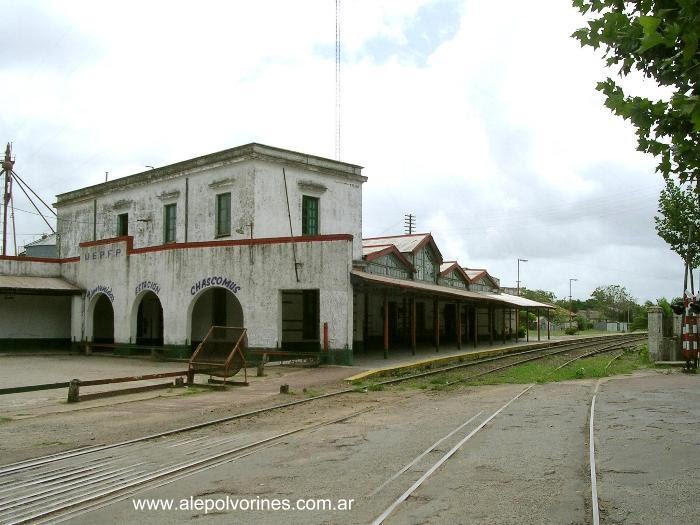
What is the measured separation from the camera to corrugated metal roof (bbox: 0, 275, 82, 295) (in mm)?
29281

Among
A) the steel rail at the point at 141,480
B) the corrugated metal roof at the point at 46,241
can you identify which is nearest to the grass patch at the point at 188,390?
the steel rail at the point at 141,480

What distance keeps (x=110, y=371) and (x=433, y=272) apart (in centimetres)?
2046

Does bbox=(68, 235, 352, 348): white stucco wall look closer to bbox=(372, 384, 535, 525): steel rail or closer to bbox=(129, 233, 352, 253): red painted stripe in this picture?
bbox=(129, 233, 352, 253): red painted stripe

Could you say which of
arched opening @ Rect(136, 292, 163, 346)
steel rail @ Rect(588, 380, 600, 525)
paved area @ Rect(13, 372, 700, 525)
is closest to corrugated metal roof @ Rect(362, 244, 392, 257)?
arched opening @ Rect(136, 292, 163, 346)

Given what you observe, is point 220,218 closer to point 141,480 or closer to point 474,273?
point 141,480

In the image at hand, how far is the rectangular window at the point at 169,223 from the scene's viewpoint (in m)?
30.4

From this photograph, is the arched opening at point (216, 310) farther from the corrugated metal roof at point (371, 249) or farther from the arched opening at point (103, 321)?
the arched opening at point (103, 321)

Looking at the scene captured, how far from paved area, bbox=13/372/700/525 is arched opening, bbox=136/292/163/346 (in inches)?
834

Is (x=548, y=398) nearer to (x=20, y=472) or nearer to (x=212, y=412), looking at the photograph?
(x=212, y=412)

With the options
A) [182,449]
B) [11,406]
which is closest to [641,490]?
[182,449]

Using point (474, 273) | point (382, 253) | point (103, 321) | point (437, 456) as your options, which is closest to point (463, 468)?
point (437, 456)

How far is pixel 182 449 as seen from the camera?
345 inches

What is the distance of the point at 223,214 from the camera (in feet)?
91.1

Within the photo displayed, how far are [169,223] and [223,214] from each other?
13.9 feet
